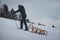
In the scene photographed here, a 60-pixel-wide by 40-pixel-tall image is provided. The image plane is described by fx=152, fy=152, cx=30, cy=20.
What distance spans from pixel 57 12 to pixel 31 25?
0.41 metres

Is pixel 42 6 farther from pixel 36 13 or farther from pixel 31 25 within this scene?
pixel 31 25

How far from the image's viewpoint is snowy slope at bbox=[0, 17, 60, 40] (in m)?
2.06

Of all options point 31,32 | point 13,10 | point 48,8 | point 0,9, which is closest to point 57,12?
point 48,8

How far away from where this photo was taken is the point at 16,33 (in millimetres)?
2230

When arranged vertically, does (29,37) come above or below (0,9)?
below

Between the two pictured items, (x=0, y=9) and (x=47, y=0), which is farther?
(x=0, y=9)

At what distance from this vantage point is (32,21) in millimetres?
2162

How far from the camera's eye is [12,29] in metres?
2.25

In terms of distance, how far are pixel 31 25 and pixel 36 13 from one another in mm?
185

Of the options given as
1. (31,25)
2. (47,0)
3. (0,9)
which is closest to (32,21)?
(31,25)

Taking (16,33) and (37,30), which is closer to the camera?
(37,30)

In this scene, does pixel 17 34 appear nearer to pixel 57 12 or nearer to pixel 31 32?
A: pixel 31 32

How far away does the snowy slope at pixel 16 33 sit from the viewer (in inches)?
81.1

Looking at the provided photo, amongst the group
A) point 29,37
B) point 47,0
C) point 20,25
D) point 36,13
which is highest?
point 47,0
